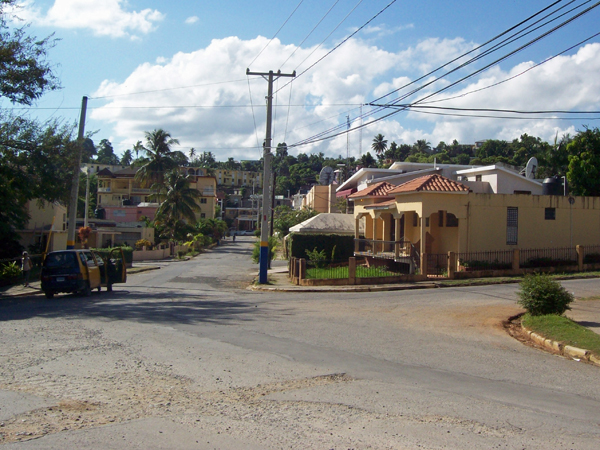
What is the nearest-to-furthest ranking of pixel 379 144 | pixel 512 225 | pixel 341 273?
1. pixel 341 273
2. pixel 512 225
3. pixel 379 144

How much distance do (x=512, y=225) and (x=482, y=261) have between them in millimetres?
3097

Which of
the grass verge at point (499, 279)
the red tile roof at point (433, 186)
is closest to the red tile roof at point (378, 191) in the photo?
the red tile roof at point (433, 186)

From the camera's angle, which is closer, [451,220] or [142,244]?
[451,220]

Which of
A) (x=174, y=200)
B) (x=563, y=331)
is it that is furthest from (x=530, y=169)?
(x=174, y=200)

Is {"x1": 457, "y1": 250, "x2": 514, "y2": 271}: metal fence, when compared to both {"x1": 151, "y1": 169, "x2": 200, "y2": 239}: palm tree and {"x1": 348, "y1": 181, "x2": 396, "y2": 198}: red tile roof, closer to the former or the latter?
{"x1": 348, "y1": 181, "x2": 396, "y2": 198}: red tile roof

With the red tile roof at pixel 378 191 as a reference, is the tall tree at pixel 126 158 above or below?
above

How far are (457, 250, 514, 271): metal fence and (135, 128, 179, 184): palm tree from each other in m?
44.7

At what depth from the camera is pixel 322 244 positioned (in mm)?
32312

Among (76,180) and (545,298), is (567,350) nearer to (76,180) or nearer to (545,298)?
(545,298)

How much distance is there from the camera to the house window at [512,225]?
27312mm

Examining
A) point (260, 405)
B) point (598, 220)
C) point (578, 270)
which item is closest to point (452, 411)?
point (260, 405)

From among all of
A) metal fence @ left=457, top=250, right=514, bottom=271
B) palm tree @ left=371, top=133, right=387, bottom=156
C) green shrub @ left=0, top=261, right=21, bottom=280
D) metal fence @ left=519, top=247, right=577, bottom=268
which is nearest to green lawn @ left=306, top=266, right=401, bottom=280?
metal fence @ left=457, top=250, right=514, bottom=271

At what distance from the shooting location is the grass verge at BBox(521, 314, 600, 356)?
1062 cm

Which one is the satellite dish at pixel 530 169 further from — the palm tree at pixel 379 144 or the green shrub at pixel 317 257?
the palm tree at pixel 379 144
